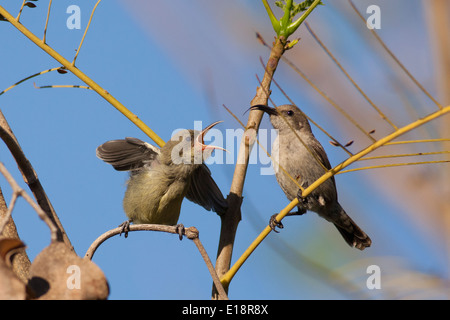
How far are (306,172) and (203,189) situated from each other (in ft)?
4.11

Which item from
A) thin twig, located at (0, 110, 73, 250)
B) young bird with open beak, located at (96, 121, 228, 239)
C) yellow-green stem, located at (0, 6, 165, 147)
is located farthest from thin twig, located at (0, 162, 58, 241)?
young bird with open beak, located at (96, 121, 228, 239)

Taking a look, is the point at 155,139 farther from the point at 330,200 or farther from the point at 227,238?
the point at 330,200

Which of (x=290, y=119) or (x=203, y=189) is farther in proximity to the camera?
(x=290, y=119)

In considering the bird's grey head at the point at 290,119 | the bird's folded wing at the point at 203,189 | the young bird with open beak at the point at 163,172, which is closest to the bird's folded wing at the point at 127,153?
the young bird with open beak at the point at 163,172

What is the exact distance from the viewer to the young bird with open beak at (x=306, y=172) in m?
6.36

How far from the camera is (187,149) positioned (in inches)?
239

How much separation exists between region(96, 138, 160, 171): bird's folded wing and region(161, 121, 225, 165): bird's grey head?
181mm

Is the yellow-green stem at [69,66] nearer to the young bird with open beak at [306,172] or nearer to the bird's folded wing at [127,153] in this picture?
the bird's folded wing at [127,153]

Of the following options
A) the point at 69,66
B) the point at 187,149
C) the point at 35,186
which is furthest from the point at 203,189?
the point at 35,186

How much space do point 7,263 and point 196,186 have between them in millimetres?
4078

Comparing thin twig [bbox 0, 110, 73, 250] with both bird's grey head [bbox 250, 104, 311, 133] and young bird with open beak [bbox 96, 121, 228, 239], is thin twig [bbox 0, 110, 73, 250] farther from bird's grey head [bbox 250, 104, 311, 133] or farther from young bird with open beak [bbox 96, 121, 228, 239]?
bird's grey head [bbox 250, 104, 311, 133]

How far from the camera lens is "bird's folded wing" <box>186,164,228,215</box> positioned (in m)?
5.19

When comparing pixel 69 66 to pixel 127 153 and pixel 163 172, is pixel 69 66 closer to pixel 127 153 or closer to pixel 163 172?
pixel 127 153
